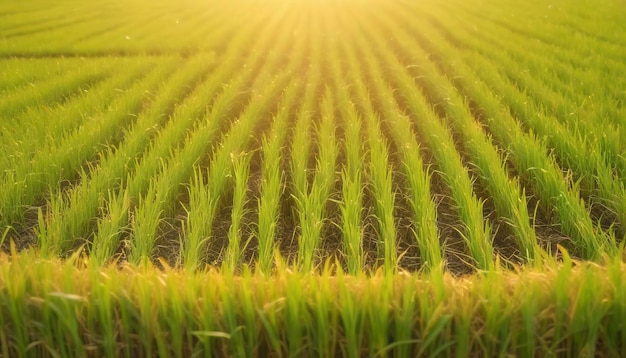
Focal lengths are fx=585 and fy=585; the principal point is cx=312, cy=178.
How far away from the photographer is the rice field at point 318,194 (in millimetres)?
1287

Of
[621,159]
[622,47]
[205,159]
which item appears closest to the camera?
[621,159]

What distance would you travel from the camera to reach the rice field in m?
1.29

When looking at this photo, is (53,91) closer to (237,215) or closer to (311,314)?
(237,215)

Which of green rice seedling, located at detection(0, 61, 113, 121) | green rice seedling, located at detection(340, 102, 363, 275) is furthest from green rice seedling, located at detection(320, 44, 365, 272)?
green rice seedling, located at detection(0, 61, 113, 121)


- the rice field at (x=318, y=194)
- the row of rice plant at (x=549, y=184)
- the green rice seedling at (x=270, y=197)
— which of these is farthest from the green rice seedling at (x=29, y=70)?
the row of rice plant at (x=549, y=184)

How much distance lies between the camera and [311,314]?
1.30m

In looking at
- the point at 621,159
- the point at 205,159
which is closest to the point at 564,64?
the point at 621,159

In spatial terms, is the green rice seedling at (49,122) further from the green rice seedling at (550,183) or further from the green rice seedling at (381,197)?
the green rice seedling at (550,183)

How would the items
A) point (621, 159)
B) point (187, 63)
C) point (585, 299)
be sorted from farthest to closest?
point (187, 63) < point (621, 159) < point (585, 299)

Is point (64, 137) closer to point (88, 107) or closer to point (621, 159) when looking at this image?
point (88, 107)

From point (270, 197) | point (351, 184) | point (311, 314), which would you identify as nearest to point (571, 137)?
point (351, 184)

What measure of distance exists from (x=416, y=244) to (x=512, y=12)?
7.15 metres

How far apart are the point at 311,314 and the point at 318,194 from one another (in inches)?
42.7

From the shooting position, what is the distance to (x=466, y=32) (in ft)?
23.2
